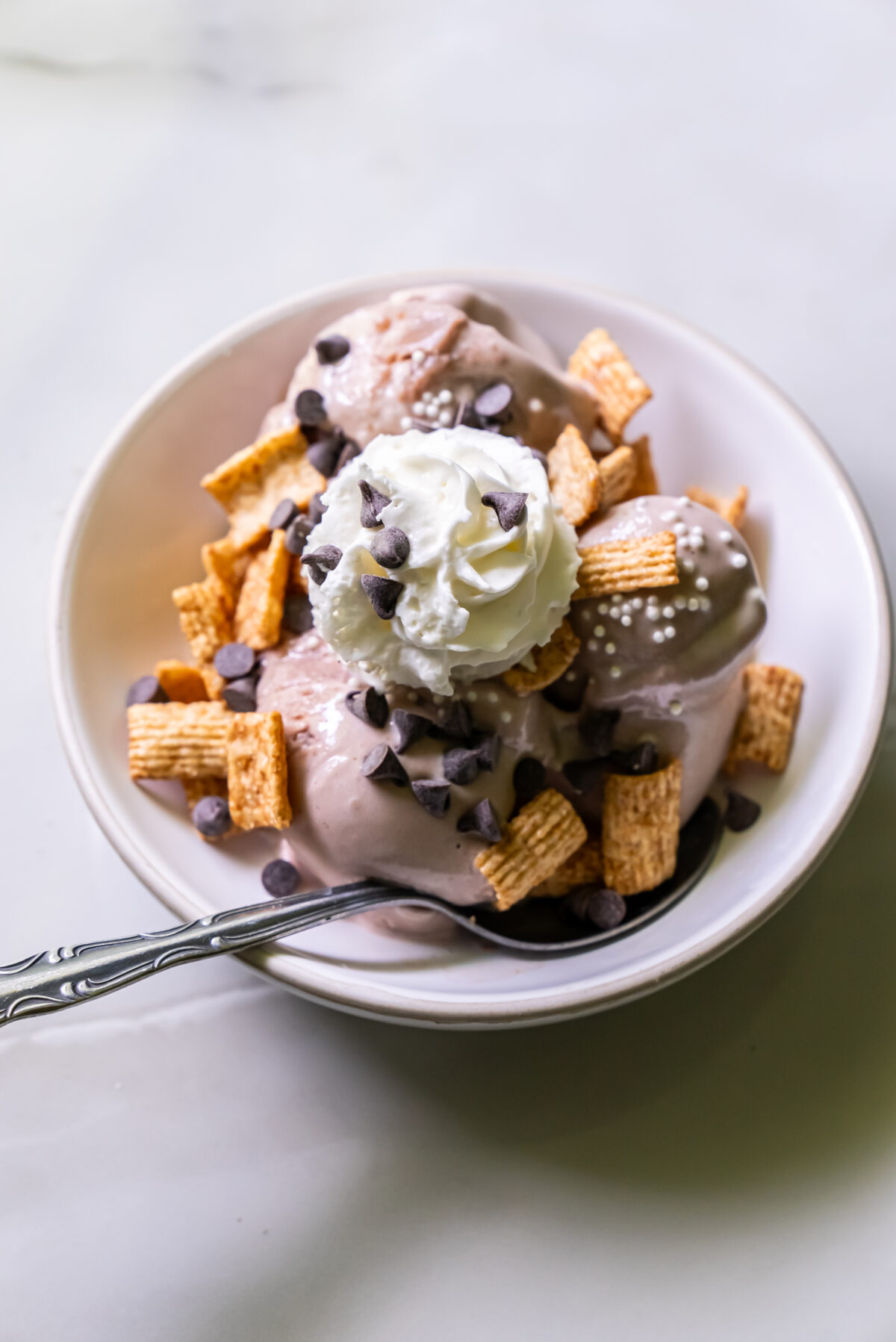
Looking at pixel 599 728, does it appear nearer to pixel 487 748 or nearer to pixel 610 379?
pixel 487 748

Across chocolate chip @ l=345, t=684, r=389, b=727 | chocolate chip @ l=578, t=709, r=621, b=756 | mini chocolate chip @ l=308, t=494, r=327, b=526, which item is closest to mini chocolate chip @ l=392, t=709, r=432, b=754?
chocolate chip @ l=345, t=684, r=389, b=727

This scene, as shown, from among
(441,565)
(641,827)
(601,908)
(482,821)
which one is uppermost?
(441,565)

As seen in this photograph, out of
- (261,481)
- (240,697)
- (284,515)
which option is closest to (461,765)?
(240,697)

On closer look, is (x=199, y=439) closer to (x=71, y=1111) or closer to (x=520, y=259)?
(x=520, y=259)

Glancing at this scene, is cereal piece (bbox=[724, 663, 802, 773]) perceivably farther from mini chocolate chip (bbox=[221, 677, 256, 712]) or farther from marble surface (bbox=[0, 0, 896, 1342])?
mini chocolate chip (bbox=[221, 677, 256, 712])

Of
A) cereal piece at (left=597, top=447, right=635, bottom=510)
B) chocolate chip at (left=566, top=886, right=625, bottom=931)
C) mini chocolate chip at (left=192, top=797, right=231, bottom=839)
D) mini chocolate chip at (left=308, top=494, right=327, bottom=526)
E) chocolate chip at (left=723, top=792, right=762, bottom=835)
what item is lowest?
chocolate chip at (left=566, top=886, right=625, bottom=931)

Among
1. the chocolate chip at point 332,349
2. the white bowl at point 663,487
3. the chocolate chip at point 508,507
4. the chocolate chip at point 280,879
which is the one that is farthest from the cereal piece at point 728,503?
the chocolate chip at point 280,879

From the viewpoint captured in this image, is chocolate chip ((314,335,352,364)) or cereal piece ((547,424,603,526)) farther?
chocolate chip ((314,335,352,364))
